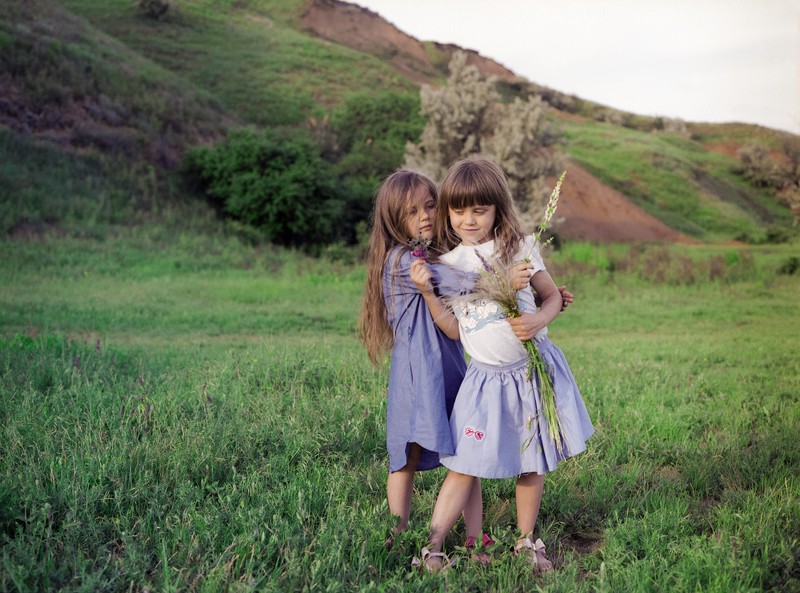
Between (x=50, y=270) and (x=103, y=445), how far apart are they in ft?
32.7

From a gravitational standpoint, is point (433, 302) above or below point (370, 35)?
below

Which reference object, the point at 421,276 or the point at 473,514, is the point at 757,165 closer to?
the point at 473,514

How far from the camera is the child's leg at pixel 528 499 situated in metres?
3.30

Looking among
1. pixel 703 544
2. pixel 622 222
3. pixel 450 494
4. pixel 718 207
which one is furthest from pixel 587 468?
pixel 718 207

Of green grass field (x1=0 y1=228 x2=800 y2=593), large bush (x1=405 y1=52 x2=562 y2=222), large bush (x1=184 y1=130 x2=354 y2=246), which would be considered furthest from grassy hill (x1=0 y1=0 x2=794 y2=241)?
green grass field (x1=0 y1=228 x2=800 y2=593)

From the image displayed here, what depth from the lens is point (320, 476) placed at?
3.89 meters

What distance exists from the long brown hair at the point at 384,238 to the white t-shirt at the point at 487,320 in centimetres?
33

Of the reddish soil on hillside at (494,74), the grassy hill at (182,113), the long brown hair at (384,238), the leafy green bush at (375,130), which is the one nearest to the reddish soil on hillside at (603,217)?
the reddish soil on hillside at (494,74)

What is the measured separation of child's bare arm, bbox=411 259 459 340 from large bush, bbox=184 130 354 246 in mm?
14476

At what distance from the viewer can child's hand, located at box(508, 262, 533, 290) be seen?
306 cm

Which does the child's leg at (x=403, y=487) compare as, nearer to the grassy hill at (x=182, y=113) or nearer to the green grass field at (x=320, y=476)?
the green grass field at (x=320, y=476)

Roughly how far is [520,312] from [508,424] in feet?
1.53

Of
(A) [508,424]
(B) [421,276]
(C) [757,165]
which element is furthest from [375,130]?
(A) [508,424]

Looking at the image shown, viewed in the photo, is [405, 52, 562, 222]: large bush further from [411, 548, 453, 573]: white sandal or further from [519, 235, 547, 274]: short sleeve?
[411, 548, 453, 573]: white sandal
